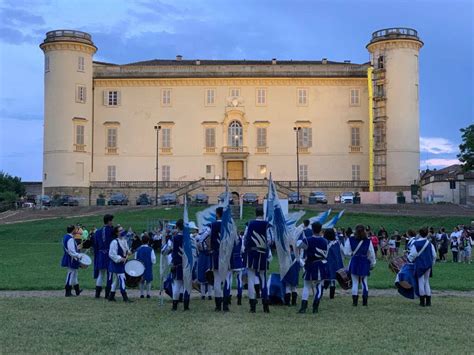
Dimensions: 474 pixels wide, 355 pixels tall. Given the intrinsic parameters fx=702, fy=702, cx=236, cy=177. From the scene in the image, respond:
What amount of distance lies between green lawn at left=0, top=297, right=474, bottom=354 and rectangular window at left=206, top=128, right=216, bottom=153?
183 feet

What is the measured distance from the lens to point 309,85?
7119 cm

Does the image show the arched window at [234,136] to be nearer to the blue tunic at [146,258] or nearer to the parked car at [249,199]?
the parked car at [249,199]

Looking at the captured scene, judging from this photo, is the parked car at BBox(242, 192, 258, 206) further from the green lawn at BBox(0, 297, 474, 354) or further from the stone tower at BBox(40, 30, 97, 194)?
the green lawn at BBox(0, 297, 474, 354)

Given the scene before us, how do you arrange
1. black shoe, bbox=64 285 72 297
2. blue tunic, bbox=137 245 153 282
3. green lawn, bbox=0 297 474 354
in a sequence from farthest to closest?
blue tunic, bbox=137 245 153 282 → black shoe, bbox=64 285 72 297 → green lawn, bbox=0 297 474 354

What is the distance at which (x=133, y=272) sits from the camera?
16.3 m

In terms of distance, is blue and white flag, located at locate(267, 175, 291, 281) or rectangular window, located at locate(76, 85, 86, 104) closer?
blue and white flag, located at locate(267, 175, 291, 281)

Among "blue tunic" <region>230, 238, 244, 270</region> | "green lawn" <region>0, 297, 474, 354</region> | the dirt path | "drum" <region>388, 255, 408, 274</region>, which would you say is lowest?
the dirt path

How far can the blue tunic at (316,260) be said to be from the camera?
46.6ft

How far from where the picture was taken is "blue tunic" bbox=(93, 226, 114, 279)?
16141 millimetres

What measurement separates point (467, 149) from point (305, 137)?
15903 mm

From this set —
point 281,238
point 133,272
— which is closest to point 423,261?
point 281,238

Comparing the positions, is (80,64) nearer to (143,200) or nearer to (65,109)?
(65,109)

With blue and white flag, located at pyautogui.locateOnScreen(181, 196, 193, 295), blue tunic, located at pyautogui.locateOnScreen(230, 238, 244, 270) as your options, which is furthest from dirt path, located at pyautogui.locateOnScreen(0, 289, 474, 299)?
blue tunic, located at pyautogui.locateOnScreen(230, 238, 244, 270)

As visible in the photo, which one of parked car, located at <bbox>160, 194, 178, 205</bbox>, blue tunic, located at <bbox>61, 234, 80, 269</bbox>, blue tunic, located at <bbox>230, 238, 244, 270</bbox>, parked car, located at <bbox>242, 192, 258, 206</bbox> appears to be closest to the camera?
blue tunic, located at <bbox>230, 238, 244, 270</bbox>
